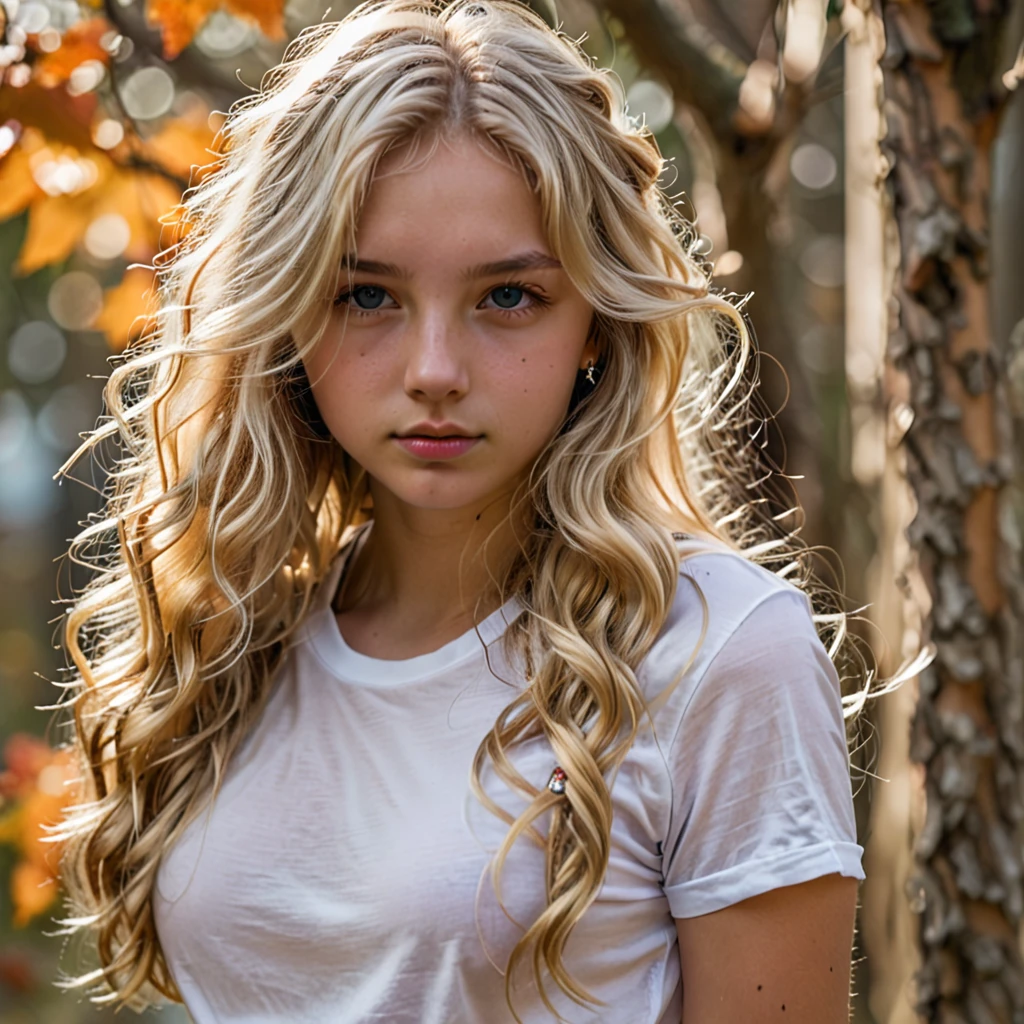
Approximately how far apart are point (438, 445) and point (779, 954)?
703mm

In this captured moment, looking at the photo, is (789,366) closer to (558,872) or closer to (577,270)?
(577,270)

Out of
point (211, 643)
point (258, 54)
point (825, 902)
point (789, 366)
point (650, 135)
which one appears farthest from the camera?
point (258, 54)

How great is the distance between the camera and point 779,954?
1467 millimetres

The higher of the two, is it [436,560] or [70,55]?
[70,55]

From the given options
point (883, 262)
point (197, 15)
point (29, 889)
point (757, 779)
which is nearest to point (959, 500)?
point (883, 262)

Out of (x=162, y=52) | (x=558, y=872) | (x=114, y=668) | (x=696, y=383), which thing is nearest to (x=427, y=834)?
(x=558, y=872)

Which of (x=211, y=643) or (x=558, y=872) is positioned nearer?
(x=558, y=872)

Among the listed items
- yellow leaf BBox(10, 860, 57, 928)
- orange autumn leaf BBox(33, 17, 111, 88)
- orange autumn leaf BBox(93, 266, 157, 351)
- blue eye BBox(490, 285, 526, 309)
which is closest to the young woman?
blue eye BBox(490, 285, 526, 309)

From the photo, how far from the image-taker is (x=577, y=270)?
159cm

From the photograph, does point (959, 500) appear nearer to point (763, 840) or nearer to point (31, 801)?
point (763, 840)

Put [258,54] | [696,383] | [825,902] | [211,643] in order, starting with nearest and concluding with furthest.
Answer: [825,902] → [211,643] → [696,383] → [258,54]

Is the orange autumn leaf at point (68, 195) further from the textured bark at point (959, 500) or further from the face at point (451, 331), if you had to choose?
the textured bark at point (959, 500)


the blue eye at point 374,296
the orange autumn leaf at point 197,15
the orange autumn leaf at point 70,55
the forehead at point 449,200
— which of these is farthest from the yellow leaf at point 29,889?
the forehead at point 449,200

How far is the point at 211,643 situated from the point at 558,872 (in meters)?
0.69
